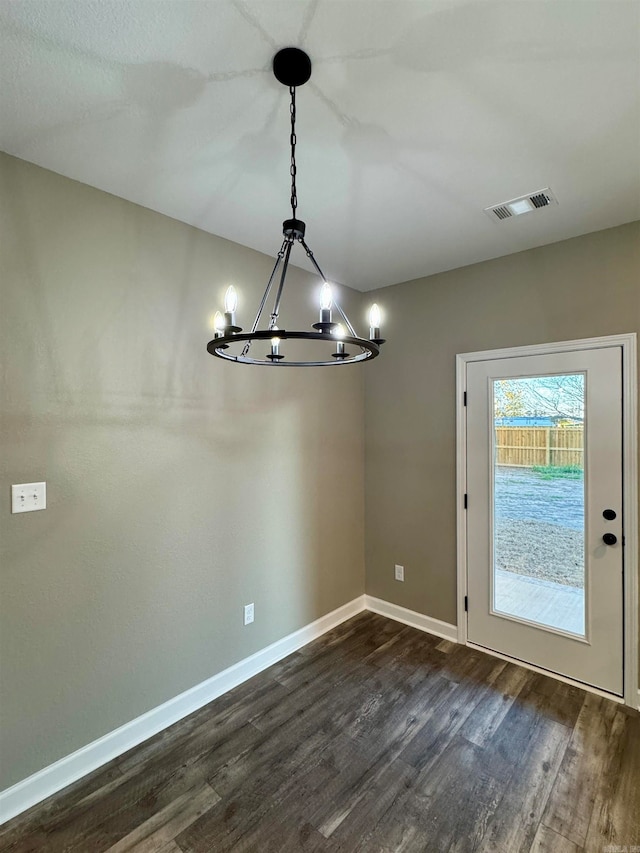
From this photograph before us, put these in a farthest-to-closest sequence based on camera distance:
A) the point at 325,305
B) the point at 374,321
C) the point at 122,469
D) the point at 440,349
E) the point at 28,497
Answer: the point at 440,349, the point at 122,469, the point at 28,497, the point at 374,321, the point at 325,305

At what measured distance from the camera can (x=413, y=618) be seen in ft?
10.7

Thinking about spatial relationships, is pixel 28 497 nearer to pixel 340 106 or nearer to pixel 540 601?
pixel 340 106

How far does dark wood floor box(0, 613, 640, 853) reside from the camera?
1.60 metres

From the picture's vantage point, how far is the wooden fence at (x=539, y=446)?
2.53 metres

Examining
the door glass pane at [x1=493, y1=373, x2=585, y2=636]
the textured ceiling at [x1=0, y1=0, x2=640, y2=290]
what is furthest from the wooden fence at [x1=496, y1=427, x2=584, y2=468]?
the textured ceiling at [x1=0, y1=0, x2=640, y2=290]

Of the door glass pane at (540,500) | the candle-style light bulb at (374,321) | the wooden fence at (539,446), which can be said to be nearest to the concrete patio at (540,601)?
the door glass pane at (540,500)

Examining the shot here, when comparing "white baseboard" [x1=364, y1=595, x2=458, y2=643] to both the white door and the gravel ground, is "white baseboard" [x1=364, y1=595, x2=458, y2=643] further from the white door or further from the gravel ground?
the gravel ground

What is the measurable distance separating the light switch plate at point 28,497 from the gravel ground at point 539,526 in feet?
8.78

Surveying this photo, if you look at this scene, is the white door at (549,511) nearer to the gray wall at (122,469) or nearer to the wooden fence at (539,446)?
the wooden fence at (539,446)

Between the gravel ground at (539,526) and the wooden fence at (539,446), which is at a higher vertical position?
the wooden fence at (539,446)

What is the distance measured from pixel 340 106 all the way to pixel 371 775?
2830 millimetres

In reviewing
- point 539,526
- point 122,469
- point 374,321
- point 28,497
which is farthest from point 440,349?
point 28,497

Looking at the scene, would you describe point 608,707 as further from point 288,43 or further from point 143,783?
point 288,43

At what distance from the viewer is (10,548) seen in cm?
173
